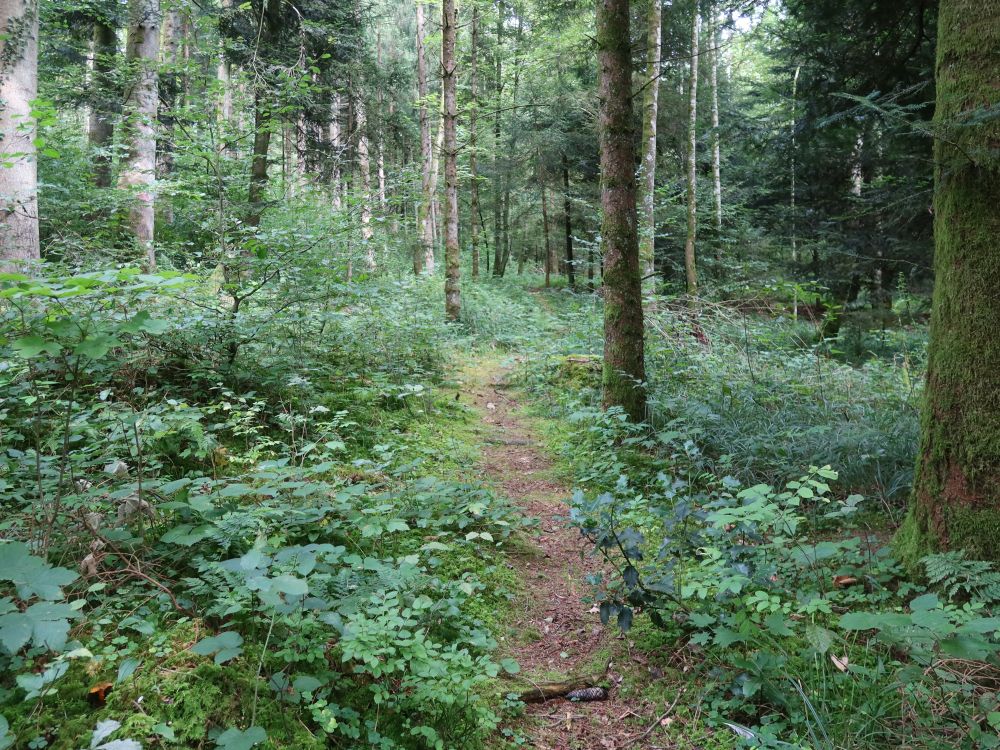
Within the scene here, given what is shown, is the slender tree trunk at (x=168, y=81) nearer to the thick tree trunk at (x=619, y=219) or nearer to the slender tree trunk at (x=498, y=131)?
the thick tree trunk at (x=619, y=219)

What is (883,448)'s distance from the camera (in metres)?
4.50

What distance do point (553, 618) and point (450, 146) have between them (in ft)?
37.0

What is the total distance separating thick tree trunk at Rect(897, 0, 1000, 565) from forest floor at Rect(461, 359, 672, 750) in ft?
6.41

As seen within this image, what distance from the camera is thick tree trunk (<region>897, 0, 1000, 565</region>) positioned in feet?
9.73

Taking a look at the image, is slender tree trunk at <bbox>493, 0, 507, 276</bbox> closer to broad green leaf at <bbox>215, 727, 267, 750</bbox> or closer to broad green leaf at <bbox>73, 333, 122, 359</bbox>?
broad green leaf at <bbox>73, 333, 122, 359</bbox>

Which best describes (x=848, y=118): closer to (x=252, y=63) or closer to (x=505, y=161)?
(x=252, y=63)

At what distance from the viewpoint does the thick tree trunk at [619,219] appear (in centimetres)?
564

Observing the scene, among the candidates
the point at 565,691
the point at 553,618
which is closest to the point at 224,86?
the point at 553,618

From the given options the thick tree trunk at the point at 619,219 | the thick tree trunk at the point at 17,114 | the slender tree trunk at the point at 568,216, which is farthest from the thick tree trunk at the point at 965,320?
the slender tree trunk at the point at 568,216

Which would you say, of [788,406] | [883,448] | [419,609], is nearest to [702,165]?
[788,406]

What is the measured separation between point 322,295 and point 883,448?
5678 mm

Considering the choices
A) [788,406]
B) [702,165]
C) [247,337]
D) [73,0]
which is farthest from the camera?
[702,165]

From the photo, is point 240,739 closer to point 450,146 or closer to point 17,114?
point 17,114

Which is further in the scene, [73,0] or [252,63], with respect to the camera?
[73,0]
